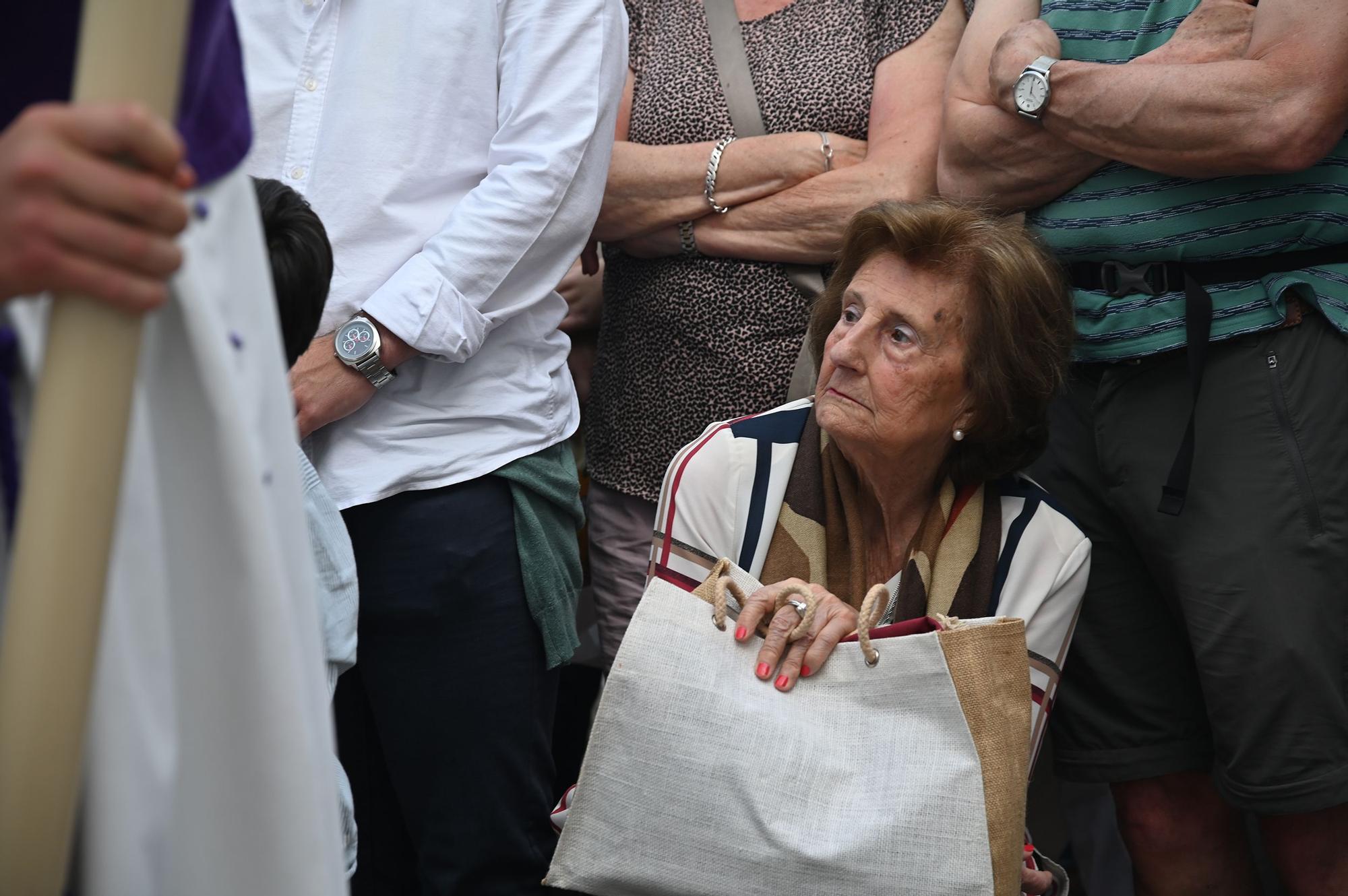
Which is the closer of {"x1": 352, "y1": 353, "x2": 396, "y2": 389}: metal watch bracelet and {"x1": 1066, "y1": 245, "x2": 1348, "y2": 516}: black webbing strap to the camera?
{"x1": 352, "y1": 353, "x2": 396, "y2": 389}: metal watch bracelet

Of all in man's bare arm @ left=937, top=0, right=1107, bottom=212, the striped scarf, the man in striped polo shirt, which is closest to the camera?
the man in striped polo shirt

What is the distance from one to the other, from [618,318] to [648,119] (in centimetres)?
42

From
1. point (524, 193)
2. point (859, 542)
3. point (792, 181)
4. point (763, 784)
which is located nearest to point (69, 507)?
point (763, 784)

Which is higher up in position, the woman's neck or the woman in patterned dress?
the woman in patterned dress

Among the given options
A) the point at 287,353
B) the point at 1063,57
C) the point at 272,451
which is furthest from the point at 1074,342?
the point at 272,451

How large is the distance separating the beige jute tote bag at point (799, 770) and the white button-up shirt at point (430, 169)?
0.52 meters

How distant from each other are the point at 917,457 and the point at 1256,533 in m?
0.59

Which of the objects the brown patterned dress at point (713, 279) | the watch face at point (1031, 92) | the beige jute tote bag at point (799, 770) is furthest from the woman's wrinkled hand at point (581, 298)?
the beige jute tote bag at point (799, 770)

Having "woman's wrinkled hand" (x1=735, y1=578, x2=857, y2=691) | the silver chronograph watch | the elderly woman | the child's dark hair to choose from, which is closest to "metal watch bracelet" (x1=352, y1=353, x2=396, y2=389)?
the silver chronograph watch

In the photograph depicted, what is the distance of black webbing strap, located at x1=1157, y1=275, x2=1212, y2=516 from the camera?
89.1 inches

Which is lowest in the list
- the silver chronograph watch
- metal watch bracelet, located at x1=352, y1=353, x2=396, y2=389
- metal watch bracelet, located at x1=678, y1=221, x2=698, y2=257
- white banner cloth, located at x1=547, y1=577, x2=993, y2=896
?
white banner cloth, located at x1=547, y1=577, x2=993, y2=896

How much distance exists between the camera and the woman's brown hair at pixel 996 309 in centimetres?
239

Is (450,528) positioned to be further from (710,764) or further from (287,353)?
(710,764)

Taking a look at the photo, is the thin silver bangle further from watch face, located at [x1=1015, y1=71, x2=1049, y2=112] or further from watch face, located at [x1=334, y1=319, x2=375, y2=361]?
watch face, located at [x1=334, y1=319, x2=375, y2=361]
